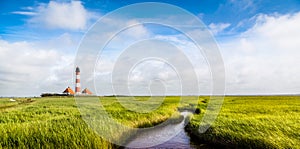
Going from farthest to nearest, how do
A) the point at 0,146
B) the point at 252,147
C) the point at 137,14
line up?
the point at 137,14, the point at 252,147, the point at 0,146

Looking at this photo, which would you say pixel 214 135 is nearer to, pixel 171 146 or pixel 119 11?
pixel 171 146

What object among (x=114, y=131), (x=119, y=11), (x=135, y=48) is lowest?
(x=114, y=131)

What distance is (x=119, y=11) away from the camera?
53.1ft

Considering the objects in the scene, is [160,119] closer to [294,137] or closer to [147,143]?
[147,143]

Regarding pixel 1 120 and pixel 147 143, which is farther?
pixel 1 120

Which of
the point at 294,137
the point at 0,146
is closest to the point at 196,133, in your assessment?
the point at 294,137

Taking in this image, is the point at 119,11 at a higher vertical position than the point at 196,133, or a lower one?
higher

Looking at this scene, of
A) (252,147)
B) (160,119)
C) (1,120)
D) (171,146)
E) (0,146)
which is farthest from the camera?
(160,119)

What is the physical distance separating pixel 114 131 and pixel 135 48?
833 centimetres

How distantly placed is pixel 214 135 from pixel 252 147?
2734 mm

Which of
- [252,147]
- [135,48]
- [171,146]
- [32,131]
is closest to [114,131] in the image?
[171,146]

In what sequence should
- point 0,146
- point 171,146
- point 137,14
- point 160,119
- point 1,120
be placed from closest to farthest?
point 0,146, point 171,146, point 1,120, point 137,14, point 160,119

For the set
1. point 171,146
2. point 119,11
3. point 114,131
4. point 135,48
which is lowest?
point 171,146

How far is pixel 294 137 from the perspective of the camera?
444 inches
